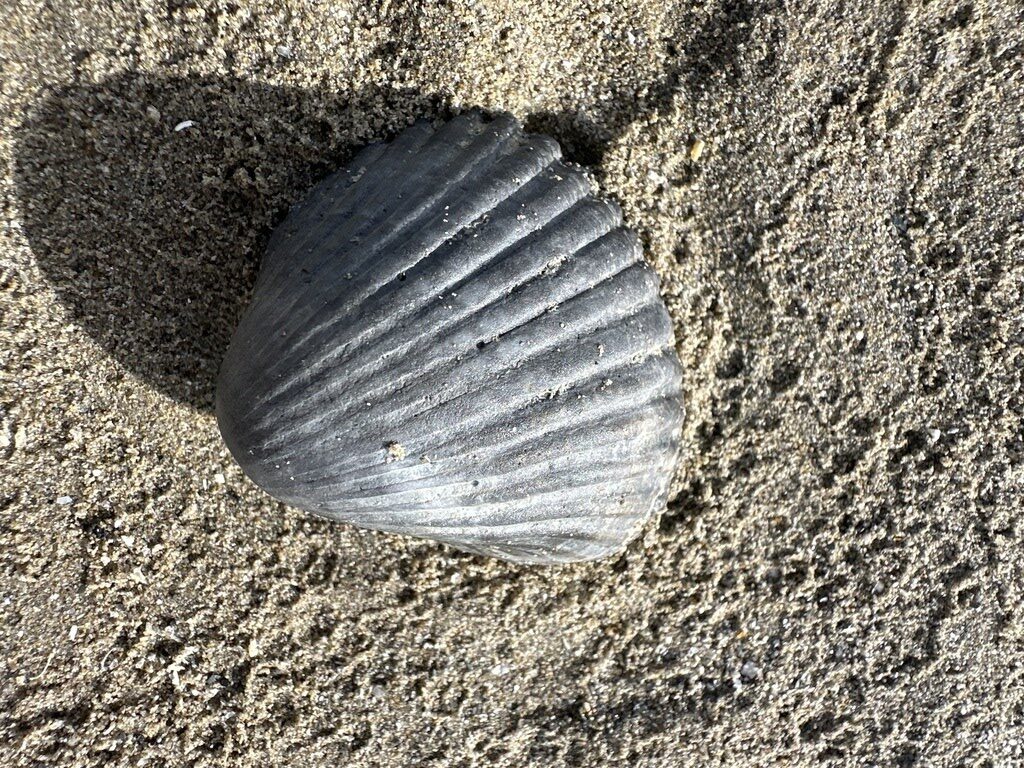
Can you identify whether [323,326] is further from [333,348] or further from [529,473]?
[529,473]

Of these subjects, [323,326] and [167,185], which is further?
[167,185]

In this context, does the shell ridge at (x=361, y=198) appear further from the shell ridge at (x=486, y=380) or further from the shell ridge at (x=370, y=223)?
the shell ridge at (x=486, y=380)

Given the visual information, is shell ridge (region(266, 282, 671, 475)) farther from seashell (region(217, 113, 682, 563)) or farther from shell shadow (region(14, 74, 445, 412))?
shell shadow (region(14, 74, 445, 412))

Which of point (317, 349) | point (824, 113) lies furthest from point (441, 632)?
point (824, 113)

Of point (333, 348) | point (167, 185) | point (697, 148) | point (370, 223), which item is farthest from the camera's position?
point (697, 148)

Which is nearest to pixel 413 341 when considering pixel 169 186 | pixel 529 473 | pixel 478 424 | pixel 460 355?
pixel 460 355

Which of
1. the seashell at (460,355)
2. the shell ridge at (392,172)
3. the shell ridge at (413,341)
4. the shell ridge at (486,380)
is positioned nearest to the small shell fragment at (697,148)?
the seashell at (460,355)

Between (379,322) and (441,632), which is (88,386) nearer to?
(379,322)
